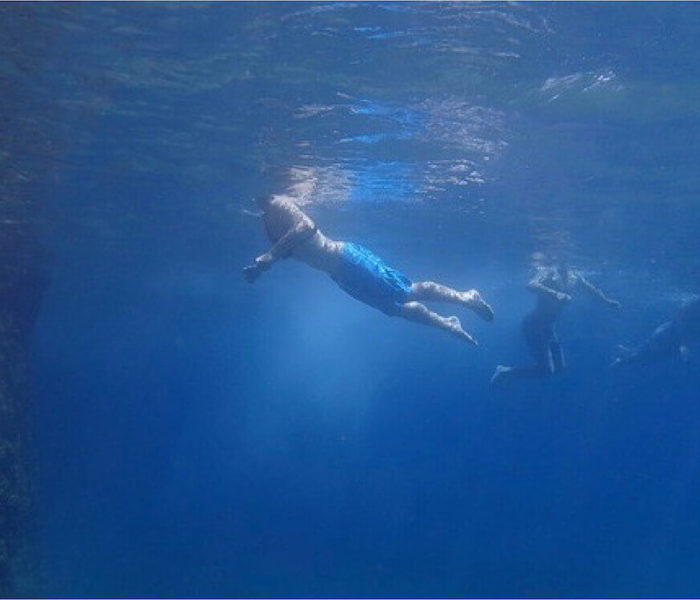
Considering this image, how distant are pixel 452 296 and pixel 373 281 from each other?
1511 millimetres

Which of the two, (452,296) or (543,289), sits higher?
(543,289)

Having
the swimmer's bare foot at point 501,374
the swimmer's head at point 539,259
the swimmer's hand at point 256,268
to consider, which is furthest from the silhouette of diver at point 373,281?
the swimmer's head at point 539,259

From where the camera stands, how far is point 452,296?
12.8m

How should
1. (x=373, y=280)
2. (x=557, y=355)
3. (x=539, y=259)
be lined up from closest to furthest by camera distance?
(x=373, y=280), (x=557, y=355), (x=539, y=259)

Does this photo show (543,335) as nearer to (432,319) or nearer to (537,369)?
(537,369)

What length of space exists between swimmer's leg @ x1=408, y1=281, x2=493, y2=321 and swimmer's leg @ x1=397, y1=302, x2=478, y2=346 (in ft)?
0.77

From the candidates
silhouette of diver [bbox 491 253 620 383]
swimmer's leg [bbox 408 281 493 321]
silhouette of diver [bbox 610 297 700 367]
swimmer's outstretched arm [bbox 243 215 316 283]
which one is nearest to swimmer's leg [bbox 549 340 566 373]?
silhouette of diver [bbox 491 253 620 383]

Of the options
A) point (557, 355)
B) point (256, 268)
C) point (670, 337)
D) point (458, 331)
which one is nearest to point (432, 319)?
point (458, 331)

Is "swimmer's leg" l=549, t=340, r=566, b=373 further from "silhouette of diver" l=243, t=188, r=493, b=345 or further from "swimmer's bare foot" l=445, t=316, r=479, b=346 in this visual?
"swimmer's bare foot" l=445, t=316, r=479, b=346

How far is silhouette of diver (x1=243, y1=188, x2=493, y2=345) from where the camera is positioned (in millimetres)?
12812

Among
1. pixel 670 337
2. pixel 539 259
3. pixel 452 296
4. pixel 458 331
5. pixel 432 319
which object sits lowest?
pixel 458 331

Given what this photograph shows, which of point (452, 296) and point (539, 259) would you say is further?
point (539, 259)

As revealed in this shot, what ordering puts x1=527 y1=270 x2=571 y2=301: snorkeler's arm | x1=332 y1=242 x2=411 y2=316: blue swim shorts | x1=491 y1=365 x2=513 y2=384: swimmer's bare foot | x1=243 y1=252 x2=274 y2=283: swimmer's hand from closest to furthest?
x1=243 y1=252 x2=274 y2=283: swimmer's hand
x1=332 y1=242 x2=411 y2=316: blue swim shorts
x1=527 y1=270 x2=571 y2=301: snorkeler's arm
x1=491 y1=365 x2=513 y2=384: swimmer's bare foot

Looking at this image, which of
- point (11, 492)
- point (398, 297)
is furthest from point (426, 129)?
point (11, 492)
